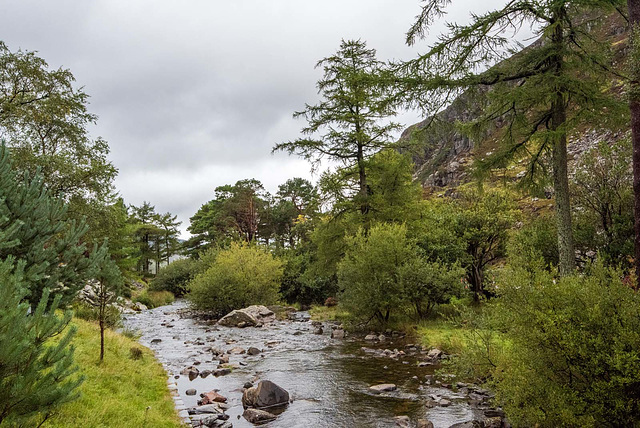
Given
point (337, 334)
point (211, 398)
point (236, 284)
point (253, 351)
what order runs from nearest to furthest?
point (211, 398)
point (253, 351)
point (337, 334)
point (236, 284)

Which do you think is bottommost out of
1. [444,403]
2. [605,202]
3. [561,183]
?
[444,403]

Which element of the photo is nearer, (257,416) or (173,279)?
(257,416)

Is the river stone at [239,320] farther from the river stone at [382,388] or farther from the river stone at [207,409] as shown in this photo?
the river stone at [207,409]

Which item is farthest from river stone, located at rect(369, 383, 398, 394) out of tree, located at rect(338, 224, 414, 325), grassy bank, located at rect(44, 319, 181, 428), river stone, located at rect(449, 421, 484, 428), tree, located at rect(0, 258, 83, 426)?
tree, located at rect(0, 258, 83, 426)

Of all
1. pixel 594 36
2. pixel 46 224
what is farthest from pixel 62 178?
pixel 594 36

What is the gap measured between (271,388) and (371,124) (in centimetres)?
1777

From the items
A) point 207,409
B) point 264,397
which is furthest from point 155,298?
point 264,397

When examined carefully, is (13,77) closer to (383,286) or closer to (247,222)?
(383,286)

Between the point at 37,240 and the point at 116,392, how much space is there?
363 centimetres

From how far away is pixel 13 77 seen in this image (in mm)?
19688

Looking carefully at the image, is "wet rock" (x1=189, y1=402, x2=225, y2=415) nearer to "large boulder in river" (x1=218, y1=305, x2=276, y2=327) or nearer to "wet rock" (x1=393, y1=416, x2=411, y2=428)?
"wet rock" (x1=393, y1=416, x2=411, y2=428)

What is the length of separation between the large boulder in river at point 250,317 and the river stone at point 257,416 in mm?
14607

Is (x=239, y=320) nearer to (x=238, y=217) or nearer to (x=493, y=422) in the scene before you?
(x=493, y=422)

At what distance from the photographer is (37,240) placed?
26.7 ft
